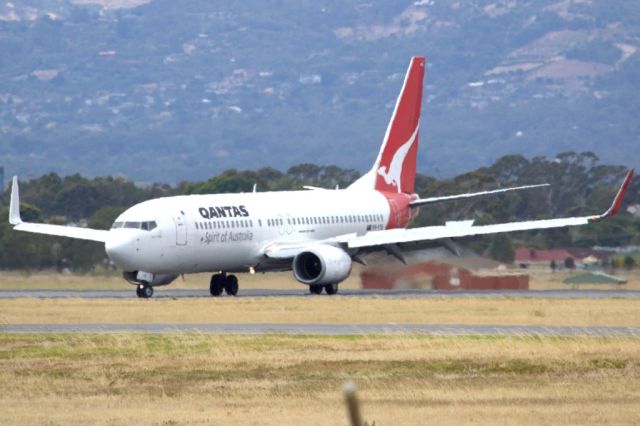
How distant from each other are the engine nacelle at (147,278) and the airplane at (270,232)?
30 mm

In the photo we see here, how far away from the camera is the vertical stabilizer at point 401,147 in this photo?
2501 inches

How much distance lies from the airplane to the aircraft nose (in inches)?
1.2

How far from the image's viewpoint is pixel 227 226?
5538 centimetres

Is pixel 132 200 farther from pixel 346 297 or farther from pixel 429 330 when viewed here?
pixel 429 330

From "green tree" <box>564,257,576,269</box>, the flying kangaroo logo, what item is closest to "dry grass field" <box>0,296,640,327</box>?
the flying kangaroo logo

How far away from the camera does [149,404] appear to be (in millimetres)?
25969

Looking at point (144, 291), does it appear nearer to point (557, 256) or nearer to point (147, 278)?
point (147, 278)

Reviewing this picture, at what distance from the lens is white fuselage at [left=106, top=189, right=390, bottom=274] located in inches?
2092

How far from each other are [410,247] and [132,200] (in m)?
66.1

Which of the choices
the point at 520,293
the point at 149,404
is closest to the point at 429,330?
the point at 149,404

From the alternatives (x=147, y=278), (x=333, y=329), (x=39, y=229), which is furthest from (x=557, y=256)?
(x=333, y=329)

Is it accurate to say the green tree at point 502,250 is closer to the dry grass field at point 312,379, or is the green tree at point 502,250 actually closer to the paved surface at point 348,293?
the paved surface at point 348,293

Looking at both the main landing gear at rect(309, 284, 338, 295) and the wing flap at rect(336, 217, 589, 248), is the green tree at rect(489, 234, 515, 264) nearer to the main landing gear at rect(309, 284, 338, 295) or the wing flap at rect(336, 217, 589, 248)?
the wing flap at rect(336, 217, 589, 248)

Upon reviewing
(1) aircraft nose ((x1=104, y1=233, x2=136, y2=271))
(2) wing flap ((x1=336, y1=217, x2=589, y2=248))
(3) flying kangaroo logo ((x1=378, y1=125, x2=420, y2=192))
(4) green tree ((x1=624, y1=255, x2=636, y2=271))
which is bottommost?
(4) green tree ((x1=624, y1=255, x2=636, y2=271))
